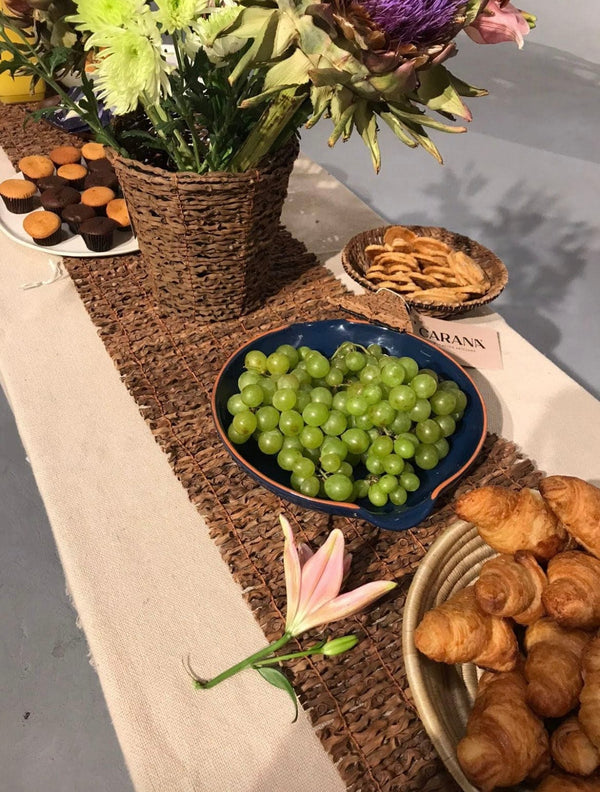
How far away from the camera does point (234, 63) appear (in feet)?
2.07

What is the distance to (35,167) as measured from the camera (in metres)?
1.02

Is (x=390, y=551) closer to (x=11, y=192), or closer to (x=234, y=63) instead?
(x=234, y=63)

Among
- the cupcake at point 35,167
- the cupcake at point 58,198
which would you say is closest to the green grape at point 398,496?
the cupcake at point 58,198

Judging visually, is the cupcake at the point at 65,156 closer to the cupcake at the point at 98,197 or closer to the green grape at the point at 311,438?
the cupcake at the point at 98,197

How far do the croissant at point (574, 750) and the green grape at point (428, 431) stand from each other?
259 mm

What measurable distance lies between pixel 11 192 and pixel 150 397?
46cm

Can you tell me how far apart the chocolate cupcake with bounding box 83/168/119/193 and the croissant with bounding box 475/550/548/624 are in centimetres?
82

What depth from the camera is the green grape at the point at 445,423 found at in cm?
63

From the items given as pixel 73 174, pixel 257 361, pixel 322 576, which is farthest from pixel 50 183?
pixel 322 576

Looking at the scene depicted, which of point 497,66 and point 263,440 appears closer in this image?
point 263,440

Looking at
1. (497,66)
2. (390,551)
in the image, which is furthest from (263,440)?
(497,66)

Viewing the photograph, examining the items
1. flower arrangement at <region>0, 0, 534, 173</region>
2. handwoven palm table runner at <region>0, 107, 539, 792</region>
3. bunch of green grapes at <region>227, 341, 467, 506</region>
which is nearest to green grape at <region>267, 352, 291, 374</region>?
bunch of green grapes at <region>227, 341, 467, 506</region>

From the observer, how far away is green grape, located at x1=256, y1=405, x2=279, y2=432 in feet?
2.00

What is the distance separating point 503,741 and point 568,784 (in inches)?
1.8
